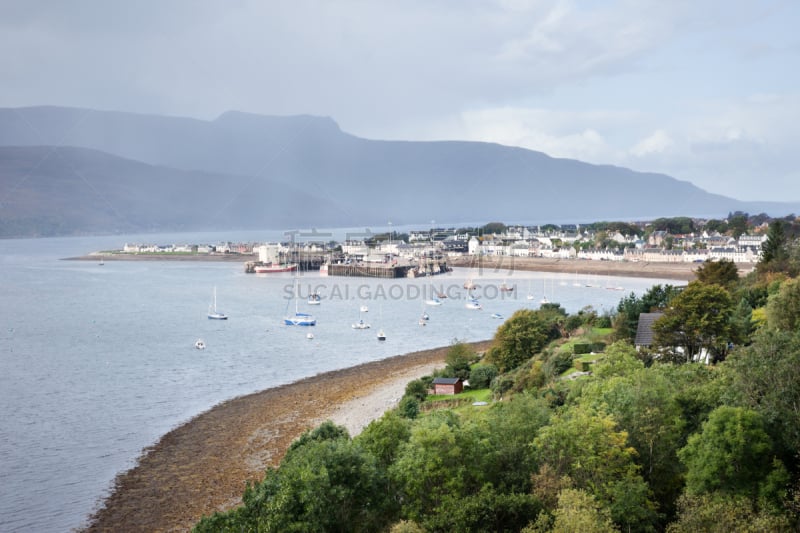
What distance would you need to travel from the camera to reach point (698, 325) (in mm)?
15969

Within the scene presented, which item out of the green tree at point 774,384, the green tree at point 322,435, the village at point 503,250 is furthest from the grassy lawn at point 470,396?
the village at point 503,250

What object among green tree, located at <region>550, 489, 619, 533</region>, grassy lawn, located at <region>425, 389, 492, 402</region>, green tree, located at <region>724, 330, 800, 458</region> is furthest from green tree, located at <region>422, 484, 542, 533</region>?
grassy lawn, located at <region>425, 389, 492, 402</region>

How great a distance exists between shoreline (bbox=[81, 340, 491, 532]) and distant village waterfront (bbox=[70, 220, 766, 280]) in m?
43.8

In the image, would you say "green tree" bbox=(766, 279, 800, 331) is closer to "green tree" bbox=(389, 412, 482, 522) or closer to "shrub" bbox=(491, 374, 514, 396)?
"shrub" bbox=(491, 374, 514, 396)

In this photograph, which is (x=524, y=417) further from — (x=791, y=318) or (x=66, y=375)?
(x=66, y=375)

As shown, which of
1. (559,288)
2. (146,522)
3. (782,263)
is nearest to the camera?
(146,522)

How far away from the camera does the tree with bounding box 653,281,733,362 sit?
1599 centimetres

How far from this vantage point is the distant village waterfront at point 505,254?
67.8 m

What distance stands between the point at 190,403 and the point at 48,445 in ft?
15.1

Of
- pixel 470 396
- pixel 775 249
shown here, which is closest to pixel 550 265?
pixel 775 249

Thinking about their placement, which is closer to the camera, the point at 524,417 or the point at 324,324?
the point at 524,417

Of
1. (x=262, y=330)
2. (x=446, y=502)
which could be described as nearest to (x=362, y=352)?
(x=262, y=330)

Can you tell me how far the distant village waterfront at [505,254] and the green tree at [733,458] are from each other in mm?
52481

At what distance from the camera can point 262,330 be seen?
118ft
